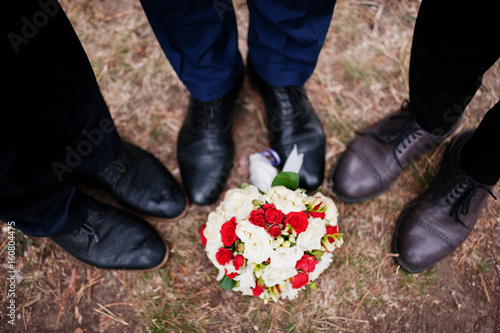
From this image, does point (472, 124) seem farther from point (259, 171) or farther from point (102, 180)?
point (102, 180)

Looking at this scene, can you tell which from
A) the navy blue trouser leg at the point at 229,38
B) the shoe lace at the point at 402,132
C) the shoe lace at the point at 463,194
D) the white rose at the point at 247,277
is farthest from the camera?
the shoe lace at the point at 402,132

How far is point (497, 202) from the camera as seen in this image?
1.65 meters

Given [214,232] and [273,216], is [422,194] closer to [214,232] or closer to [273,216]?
[273,216]

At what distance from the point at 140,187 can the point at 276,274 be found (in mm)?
871

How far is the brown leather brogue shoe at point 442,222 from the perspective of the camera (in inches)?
56.4

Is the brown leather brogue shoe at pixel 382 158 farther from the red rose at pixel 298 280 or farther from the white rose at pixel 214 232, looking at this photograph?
the white rose at pixel 214 232

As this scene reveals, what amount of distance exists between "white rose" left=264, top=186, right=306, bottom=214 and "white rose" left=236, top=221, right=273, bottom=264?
0.34 ft

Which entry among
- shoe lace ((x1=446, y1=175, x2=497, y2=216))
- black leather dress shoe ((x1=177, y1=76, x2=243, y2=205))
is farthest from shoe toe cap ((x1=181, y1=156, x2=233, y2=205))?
shoe lace ((x1=446, y1=175, x2=497, y2=216))

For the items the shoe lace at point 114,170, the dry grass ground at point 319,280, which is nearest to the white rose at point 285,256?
the dry grass ground at point 319,280

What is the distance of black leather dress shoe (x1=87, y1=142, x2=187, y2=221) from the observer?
156 cm

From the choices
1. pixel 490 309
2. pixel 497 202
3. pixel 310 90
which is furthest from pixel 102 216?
pixel 497 202

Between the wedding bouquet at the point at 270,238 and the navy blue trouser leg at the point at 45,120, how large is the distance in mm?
636

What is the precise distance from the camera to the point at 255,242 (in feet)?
3.19

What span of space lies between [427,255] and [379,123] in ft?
2.29
